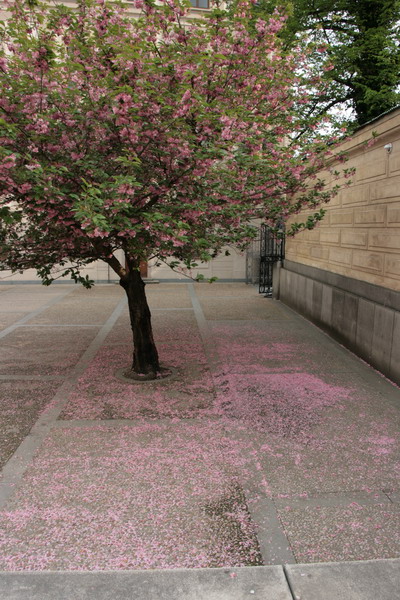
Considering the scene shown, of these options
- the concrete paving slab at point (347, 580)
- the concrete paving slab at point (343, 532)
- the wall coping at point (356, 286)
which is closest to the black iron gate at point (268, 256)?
the wall coping at point (356, 286)

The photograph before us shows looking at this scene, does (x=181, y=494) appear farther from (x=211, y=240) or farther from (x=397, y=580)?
(x=211, y=240)

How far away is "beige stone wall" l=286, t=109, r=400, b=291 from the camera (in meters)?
7.61

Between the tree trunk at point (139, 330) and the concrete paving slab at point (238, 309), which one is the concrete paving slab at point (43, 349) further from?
the concrete paving slab at point (238, 309)

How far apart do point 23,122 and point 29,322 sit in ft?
26.5

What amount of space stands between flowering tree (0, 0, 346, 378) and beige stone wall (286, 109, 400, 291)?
194 centimetres

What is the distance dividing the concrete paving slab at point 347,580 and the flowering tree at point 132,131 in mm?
3366

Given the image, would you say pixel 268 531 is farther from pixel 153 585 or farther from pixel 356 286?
pixel 356 286

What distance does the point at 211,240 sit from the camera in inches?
266

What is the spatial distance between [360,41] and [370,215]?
10.7m

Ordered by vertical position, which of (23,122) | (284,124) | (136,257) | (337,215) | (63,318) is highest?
(284,124)

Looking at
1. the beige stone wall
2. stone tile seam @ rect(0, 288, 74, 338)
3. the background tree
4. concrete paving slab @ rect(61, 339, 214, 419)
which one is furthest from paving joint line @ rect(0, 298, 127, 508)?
the background tree

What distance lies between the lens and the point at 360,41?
15758 mm

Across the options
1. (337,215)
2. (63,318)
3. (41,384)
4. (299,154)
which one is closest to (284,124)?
(299,154)

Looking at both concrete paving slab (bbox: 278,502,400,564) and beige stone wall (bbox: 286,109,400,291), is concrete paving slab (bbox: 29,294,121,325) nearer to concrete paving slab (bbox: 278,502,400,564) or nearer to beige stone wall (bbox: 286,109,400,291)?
beige stone wall (bbox: 286,109,400,291)
